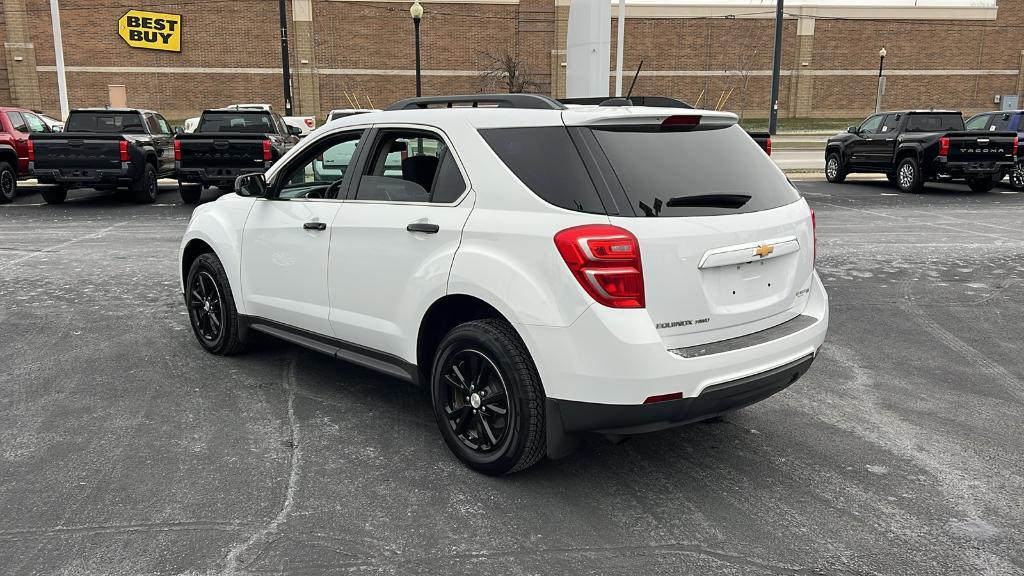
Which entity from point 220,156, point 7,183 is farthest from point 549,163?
point 7,183

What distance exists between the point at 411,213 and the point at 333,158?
1.33 meters

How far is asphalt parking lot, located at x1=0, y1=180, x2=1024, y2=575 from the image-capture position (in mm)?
3197

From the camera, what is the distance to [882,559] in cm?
316

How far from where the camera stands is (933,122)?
18.5 m

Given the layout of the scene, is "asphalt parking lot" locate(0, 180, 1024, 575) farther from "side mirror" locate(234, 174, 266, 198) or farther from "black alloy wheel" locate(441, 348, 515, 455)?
"side mirror" locate(234, 174, 266, 198)

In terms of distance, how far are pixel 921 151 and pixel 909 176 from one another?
0.71 meters

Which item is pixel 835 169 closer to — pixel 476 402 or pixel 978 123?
pixel 978 123

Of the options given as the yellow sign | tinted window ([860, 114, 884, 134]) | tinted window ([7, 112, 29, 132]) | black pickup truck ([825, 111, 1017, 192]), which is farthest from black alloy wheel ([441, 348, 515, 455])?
the yellow sign

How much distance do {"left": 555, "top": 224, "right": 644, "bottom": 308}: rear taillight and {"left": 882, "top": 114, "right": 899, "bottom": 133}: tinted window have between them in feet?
59.0

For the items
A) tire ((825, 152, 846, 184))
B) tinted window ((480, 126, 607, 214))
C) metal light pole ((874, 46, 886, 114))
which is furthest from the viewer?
metal light pole ((874, 46, 886, 114))

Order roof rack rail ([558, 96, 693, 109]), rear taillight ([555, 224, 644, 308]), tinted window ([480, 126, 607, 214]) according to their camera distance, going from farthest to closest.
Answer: roof rack rail ([558, 96, 693, 109]) → tinted window ([480, 126, 607, 214]) → rear taillight ([555, 224, 644, 308])

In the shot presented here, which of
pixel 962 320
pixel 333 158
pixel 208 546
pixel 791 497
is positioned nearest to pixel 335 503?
pixel 208 546

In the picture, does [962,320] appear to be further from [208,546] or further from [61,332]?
[61,332]

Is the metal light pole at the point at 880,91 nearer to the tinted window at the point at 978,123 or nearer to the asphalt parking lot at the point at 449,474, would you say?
the tinted window at the point at 978,123
